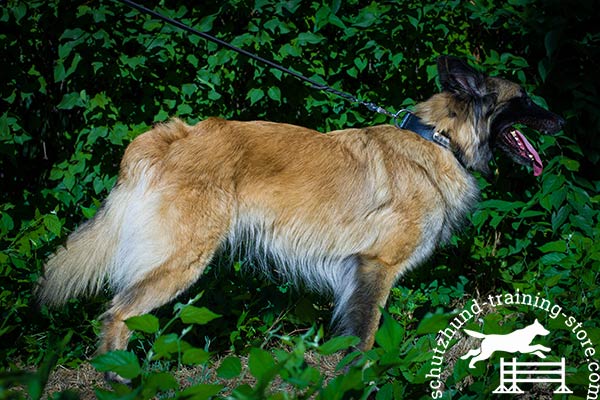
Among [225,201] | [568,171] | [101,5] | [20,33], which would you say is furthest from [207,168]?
[568,171]

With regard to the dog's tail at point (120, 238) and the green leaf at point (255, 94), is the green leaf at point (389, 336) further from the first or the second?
the green leaf at point (255, 94)

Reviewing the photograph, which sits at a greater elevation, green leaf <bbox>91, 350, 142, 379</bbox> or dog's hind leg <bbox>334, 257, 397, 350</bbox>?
green leaf <bbox>91, 350, 142, 379</bbox>

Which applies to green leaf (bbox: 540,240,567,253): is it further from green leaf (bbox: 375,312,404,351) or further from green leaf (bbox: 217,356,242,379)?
green leaf (bbox: 217,356,242,379)

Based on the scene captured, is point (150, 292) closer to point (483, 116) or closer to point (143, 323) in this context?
point (143, 323)

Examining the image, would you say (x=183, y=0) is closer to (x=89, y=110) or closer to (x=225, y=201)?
(x=89, y=110)

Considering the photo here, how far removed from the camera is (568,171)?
447 cm

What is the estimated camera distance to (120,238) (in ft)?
11.8

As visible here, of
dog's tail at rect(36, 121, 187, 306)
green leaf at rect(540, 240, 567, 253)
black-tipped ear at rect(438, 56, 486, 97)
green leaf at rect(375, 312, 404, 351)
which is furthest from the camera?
green leaf at rect(540, 240, 567, 253)

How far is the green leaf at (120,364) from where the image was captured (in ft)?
6.05

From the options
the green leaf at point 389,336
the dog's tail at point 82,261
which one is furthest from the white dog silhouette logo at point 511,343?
the dog's tail at point 82,261

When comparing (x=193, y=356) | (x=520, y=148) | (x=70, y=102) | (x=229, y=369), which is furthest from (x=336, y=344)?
(x=70, y=102)

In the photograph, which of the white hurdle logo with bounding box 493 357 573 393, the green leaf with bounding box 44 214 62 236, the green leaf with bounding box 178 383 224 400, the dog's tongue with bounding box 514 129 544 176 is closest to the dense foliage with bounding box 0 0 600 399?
the green leaf with bounding box 44 214 62 236

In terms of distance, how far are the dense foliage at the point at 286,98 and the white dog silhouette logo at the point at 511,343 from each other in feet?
2.61

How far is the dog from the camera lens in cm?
346
